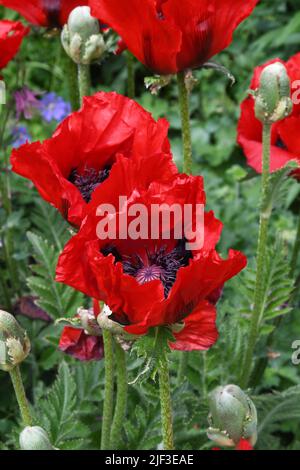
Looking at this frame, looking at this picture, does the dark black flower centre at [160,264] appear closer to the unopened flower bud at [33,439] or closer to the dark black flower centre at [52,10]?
the unopened flower bud at [33,439]

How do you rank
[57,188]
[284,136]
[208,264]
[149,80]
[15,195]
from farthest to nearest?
1. [15,195]
2. [284,136]
3. [149,80]
4. [57,188]
5. [208,264]

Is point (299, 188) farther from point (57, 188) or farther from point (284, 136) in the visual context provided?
point (57, 188)

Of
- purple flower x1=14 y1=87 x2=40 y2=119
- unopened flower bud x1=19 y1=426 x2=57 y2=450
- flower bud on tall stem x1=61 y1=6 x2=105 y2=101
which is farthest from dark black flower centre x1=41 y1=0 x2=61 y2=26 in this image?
unopened flower bud x1=19 y1=426 x2=57 y2=450

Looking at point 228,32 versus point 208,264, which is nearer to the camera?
point 208,264

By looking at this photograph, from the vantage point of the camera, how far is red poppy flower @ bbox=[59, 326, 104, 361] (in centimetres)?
120

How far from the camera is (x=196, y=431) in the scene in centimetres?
137

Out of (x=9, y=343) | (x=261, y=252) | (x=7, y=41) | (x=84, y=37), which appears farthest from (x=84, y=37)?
(x=9, y=343)

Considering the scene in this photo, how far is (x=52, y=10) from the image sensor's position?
1392 millimetres

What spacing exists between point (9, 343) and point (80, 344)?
291mm

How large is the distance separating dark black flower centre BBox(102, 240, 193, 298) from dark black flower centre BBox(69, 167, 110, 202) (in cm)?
13

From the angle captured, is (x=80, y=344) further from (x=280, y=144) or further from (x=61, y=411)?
(x=280, y=144)

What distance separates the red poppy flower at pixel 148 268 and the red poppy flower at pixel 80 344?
12.4 inches

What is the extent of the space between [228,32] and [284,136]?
213 millimetres
